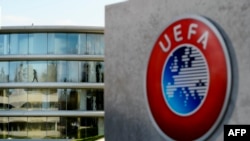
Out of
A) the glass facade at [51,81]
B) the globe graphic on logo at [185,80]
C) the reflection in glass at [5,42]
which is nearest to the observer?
the globe graphic on logo at [185,80]

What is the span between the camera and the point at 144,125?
Result: 10750 millimetres

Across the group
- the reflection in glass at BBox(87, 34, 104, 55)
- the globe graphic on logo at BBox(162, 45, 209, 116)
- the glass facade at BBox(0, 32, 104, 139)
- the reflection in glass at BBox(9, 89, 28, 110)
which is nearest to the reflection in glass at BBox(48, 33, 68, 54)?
the glass facade at BBox(0, 32, 104, 139)

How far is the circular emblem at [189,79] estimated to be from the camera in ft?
29.8

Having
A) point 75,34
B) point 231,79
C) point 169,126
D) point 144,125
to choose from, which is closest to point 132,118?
point 144,125

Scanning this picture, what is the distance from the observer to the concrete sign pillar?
8.77 meters

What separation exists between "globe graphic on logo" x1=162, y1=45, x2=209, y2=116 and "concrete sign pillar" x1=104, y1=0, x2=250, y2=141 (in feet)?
2.17

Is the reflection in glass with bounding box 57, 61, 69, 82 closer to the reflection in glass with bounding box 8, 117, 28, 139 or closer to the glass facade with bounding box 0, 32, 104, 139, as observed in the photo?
the glass facade with bounding box 0, 32, 104, 139

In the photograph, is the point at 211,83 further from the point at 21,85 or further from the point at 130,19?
the point at 21,85

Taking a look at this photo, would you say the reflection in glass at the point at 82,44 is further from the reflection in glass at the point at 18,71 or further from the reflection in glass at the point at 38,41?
the reflection in glass at the point at 18,71

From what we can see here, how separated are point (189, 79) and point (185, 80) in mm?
123

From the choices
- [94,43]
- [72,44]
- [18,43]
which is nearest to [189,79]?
[94,43]

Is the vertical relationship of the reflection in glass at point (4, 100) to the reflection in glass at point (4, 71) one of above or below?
below

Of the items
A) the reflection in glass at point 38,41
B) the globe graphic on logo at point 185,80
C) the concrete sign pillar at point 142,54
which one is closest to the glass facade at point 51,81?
the reflection in glass at point 38,41

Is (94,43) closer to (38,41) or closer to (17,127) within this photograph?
(38,41)
